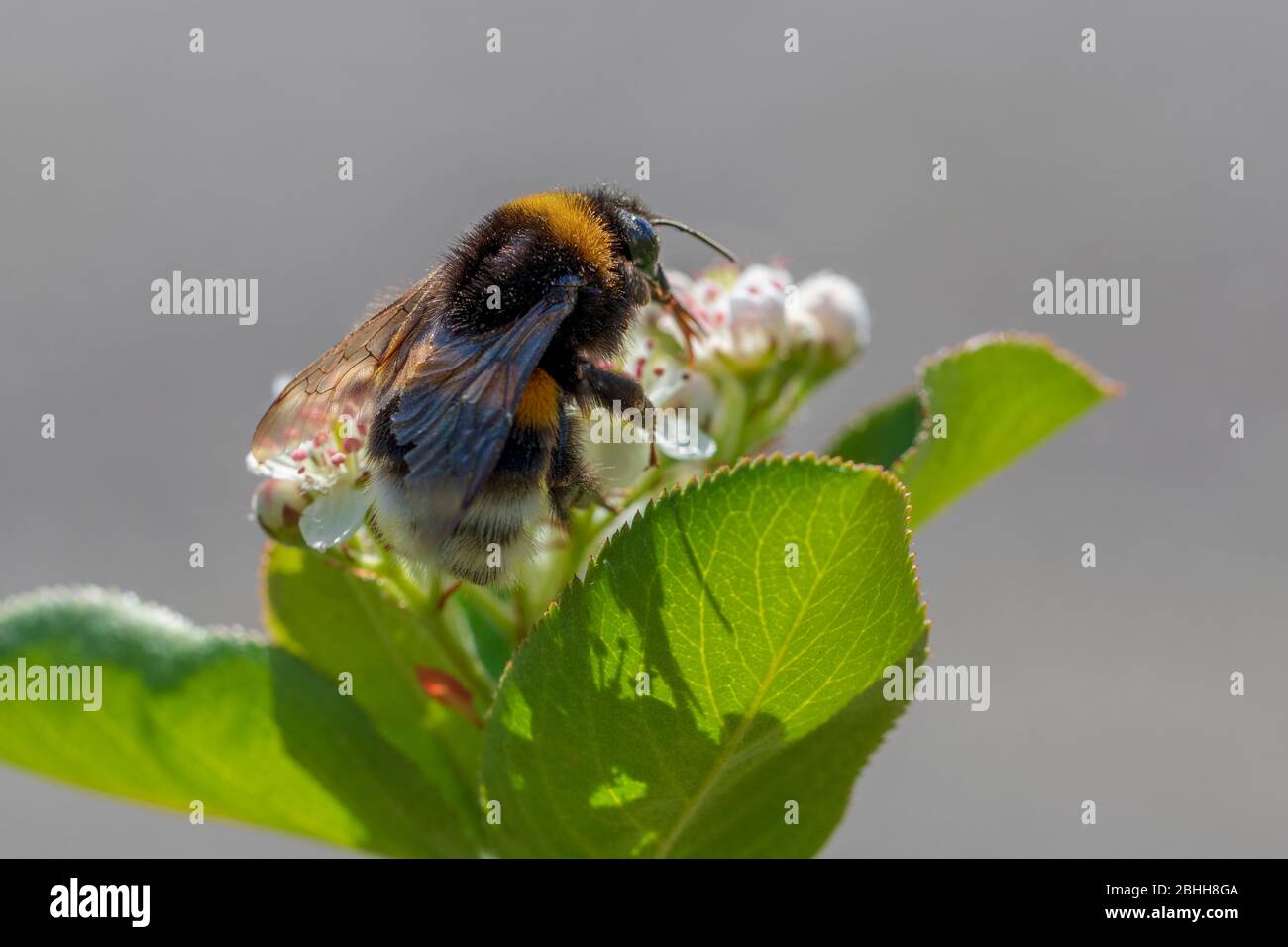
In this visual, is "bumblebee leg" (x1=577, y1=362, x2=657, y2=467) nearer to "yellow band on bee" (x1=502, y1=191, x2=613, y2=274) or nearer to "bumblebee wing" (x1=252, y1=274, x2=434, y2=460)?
"yellow band on bee" (x1=502, y1=191, x2=613, y2=274)

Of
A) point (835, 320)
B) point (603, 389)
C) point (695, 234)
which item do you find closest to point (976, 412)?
point (835, 320)

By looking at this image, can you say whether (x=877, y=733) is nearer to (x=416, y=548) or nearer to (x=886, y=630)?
(x=886, y=630)

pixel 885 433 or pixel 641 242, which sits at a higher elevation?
pixel 641 242

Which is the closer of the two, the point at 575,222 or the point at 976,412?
the point at 575,222

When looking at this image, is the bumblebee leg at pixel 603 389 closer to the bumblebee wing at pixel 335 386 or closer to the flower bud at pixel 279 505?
the bumblebee wing at pixel 335 386

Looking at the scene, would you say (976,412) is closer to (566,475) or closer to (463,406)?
(566,475)

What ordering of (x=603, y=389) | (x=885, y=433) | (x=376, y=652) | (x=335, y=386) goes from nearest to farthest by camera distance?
(x=603, y=389)
(x=335, y=386)
(x=376, y=652)
(x=885, y=433)
